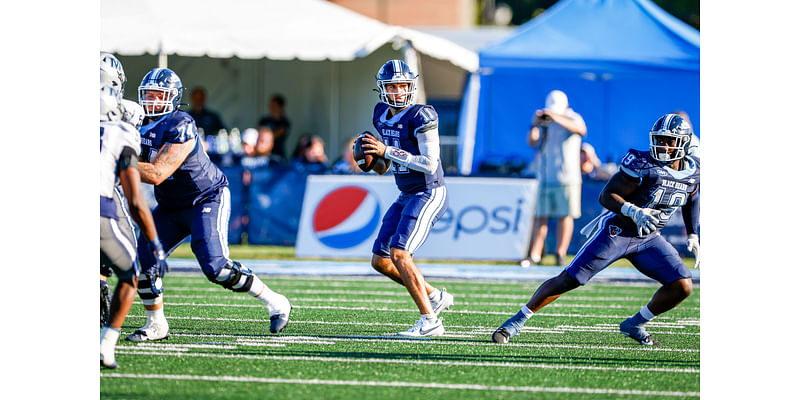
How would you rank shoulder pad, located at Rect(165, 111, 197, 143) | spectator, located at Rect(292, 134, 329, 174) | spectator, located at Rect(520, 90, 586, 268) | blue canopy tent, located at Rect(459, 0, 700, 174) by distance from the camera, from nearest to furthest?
shoulder pad, located at Rect(165, 111, 197, 143)
spectator, located at Rect(520, 90, 586, 268)
blue canopy tent, located at Rect(459, 0, 700, 174)
spectator, located at Rect(292, 134, 329, 174)

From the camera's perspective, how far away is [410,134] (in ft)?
19.6

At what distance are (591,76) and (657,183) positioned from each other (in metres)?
7.66

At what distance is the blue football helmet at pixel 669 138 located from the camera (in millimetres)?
5496

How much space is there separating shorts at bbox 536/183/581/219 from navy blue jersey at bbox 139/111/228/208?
456cm

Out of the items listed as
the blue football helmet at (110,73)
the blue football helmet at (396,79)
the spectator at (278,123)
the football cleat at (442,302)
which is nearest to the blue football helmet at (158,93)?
the blue football helmet at (110,73)

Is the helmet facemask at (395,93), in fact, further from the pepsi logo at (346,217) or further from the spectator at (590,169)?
the spectator at (590,169)

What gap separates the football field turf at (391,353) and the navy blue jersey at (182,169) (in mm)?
752

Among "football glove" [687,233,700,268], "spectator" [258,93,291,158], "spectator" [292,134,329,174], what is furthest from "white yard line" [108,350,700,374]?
"spectator" [258,93,291,158]

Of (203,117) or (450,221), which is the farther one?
(203,117)

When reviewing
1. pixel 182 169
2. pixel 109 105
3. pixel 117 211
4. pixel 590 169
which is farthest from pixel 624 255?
pixel 590 169

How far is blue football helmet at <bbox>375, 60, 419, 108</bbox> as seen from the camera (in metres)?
5.98

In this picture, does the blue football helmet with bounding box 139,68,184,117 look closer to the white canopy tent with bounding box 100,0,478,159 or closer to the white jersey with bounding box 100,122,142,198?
the white jersey with bounding box 100,122,142,198

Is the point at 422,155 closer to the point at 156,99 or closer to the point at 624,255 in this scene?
the point at 624,255
